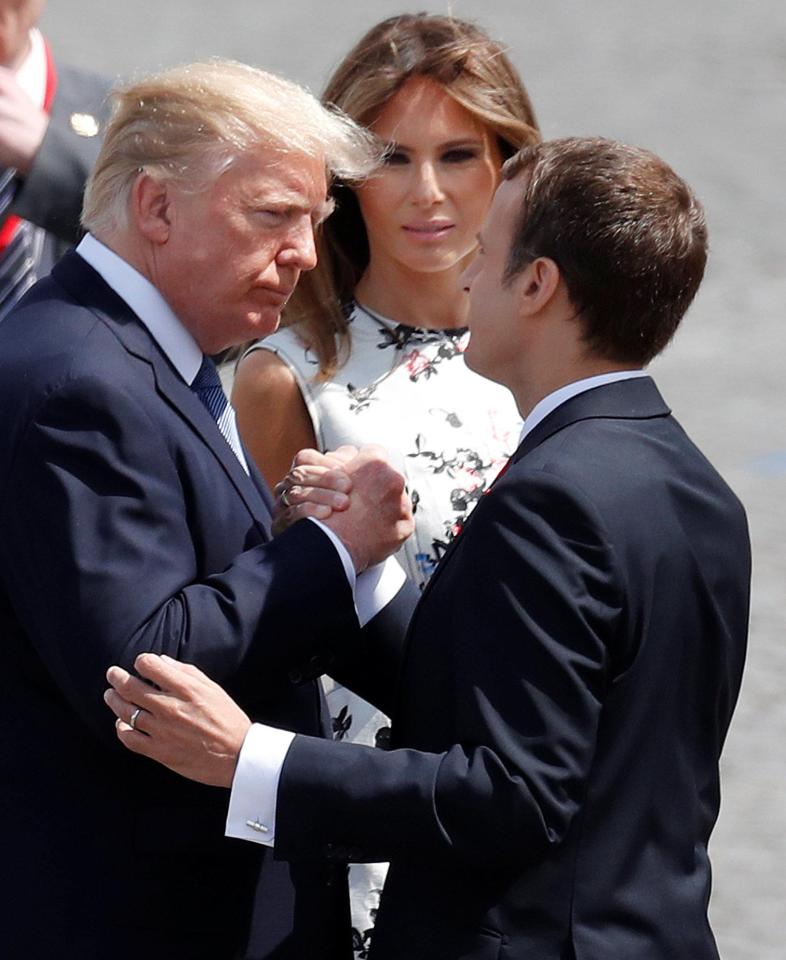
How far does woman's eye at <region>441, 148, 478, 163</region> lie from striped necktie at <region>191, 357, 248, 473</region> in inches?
34.6

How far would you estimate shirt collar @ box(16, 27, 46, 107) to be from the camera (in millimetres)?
3031

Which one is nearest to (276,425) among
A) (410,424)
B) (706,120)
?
(410,424)

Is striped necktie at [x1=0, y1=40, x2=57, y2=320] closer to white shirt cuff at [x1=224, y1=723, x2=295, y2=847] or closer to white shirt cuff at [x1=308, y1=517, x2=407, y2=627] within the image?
white shirt cuff at [x1=308, y1=517, x2=407, y2=627]

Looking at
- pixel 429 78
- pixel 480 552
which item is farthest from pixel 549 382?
pixel 429 78

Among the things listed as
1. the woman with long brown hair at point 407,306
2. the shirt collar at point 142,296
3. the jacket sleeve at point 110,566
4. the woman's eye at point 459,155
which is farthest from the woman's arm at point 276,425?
the jacket sleeve at point 110,566

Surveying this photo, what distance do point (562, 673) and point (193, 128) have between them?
32.0 inches

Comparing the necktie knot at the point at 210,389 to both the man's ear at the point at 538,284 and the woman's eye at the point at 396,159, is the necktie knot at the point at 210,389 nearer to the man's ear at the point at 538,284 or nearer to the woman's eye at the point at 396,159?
the man's ear at the point at 538,284

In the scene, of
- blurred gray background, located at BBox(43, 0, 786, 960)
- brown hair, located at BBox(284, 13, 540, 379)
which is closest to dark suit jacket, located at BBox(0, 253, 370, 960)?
brown hair, located at BBox(284, 13, 540, 379)

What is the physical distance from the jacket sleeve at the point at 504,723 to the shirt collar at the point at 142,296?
0.49 meters

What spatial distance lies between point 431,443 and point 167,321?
2.57ft

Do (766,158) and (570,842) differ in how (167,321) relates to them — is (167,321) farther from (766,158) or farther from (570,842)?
(766,158)

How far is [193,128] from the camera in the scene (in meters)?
2.20

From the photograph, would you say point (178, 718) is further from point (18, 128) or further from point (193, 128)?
point (18, 128)

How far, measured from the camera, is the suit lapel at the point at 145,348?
2205mm
